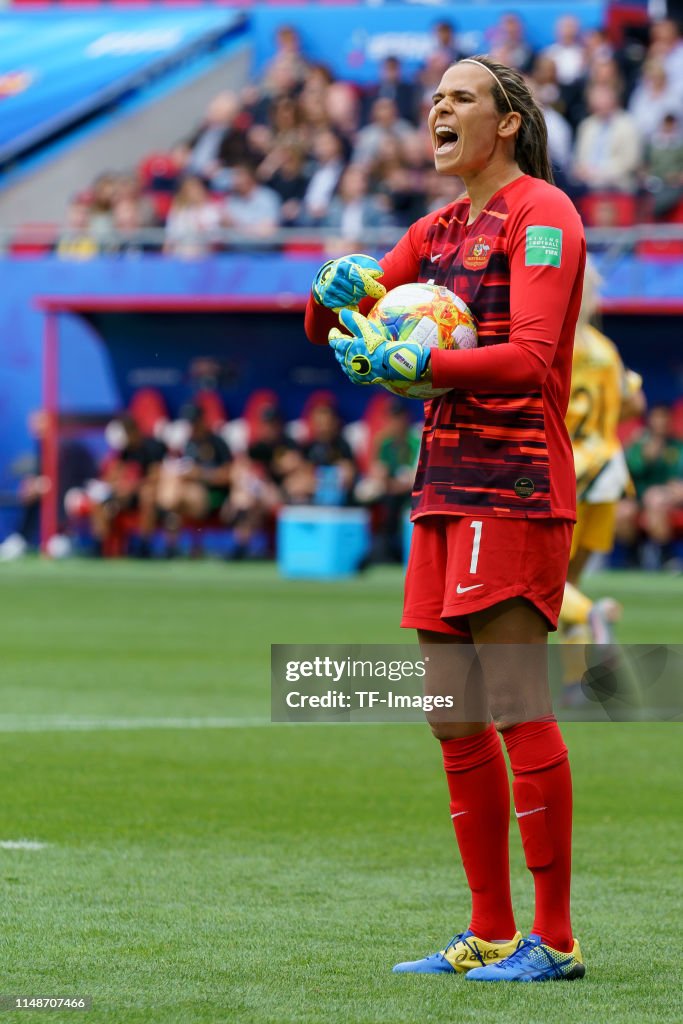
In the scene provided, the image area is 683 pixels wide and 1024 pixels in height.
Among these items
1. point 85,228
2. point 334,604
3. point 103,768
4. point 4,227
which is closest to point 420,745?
point 103,768

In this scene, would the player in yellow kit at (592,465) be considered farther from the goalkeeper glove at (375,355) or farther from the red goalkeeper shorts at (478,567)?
the goalkeeper glove at (375,355)

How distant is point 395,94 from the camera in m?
24.8

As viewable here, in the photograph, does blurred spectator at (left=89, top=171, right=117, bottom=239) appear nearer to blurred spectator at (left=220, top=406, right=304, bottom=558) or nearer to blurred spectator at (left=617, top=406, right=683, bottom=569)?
blurred spectator at (left=220, top=406, right=304, bottom=558)

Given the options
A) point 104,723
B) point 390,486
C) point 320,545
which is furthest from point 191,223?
point 104,723

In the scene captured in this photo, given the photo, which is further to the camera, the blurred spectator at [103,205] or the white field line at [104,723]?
the blurred spectator at [103,205]

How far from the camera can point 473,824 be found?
4516 mm

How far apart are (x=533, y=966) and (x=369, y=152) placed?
20.3 m

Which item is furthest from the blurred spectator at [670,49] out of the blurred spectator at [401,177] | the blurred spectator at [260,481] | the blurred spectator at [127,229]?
the blurred spectator at [127,229]

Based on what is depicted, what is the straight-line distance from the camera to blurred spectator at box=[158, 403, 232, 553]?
22.5m

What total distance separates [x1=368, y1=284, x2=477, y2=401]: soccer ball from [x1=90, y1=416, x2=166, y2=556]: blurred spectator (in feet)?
60.3

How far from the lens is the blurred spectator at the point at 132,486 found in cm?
2277

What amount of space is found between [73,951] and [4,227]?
24.4 m

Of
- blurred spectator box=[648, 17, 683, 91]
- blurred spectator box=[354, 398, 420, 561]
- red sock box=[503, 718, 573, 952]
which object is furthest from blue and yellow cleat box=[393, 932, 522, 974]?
blurred spectator box=[648, 17, 683, 91]

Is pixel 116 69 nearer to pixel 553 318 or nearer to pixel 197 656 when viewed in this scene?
pixel 197 656
